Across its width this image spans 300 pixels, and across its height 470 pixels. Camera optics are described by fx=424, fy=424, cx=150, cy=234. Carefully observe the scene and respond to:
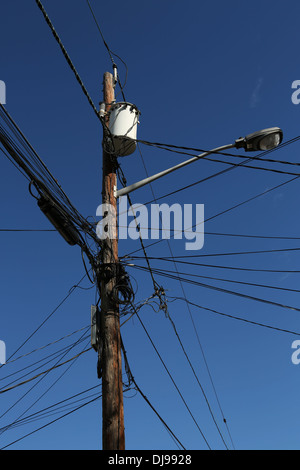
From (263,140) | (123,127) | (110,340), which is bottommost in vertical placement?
(110,340)

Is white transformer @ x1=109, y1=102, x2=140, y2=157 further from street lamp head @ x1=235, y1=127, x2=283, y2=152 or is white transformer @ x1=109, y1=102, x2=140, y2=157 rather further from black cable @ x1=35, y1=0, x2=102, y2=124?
street lamp head @ x1=235, y1=127, x2=283, y2=152

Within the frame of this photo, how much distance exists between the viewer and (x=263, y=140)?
605 cm

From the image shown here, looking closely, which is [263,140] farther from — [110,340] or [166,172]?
[110,340]

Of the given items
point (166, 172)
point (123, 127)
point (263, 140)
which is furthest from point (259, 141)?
point (123, 127)

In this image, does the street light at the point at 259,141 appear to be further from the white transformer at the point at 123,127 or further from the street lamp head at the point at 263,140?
the white transformer at the point at 123,127

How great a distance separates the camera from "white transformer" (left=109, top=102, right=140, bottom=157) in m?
7.21

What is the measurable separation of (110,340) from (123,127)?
143 inches

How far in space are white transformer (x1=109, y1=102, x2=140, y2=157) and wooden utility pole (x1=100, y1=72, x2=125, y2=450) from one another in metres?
0.22

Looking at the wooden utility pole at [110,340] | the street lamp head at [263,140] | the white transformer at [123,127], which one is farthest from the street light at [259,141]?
the wooden utility pole at [110,340]

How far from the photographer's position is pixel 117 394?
5211mm

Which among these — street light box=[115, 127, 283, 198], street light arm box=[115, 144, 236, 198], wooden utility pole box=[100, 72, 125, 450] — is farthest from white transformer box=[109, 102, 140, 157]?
street light box=[115, 127, 283, 198]
